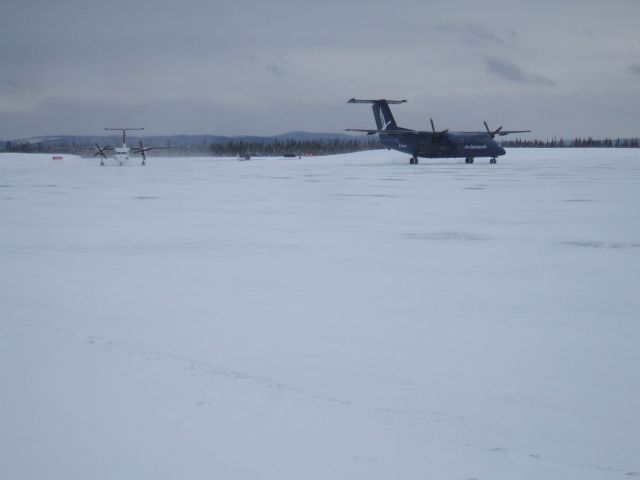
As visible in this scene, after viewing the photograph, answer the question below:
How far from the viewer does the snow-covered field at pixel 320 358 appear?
3238 millimetres

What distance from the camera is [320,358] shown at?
15.0 feet

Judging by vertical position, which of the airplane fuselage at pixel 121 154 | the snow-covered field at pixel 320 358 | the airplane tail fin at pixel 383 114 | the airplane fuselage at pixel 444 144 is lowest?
the snow-covered field at pixel 320 358

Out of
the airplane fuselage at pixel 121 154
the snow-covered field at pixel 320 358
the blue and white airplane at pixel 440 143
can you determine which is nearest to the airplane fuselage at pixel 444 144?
the blue and white airplane at pixel 440 143

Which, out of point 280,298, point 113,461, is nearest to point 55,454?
point 113,461

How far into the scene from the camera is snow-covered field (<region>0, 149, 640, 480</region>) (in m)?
3.24

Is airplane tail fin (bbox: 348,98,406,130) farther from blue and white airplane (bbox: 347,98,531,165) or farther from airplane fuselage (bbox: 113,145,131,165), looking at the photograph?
airplane fuselage (bbox: 113,145,131,165)

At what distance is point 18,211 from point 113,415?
1261cm

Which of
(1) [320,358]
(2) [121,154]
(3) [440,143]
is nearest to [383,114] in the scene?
(3) [440,143]

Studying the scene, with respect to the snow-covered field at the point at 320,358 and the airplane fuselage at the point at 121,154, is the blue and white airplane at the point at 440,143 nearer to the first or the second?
the airplane fuselage at the point at 121,154

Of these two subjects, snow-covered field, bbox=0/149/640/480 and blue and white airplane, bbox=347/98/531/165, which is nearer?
snow-covered field, bbox=0/149/640/480

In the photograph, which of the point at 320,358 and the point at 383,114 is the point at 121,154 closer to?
the point at 383,114

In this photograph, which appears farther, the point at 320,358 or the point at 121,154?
the point at 121,154

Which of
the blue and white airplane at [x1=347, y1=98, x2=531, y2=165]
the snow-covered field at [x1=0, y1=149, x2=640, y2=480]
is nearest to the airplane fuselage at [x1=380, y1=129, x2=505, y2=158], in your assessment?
the blue and white airplane at [x1=347, y1=98, x2=531, y2=165]

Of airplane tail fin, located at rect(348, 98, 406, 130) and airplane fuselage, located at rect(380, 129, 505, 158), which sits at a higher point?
airplane tail fin, located at rect(348, 98, 406, 130)
